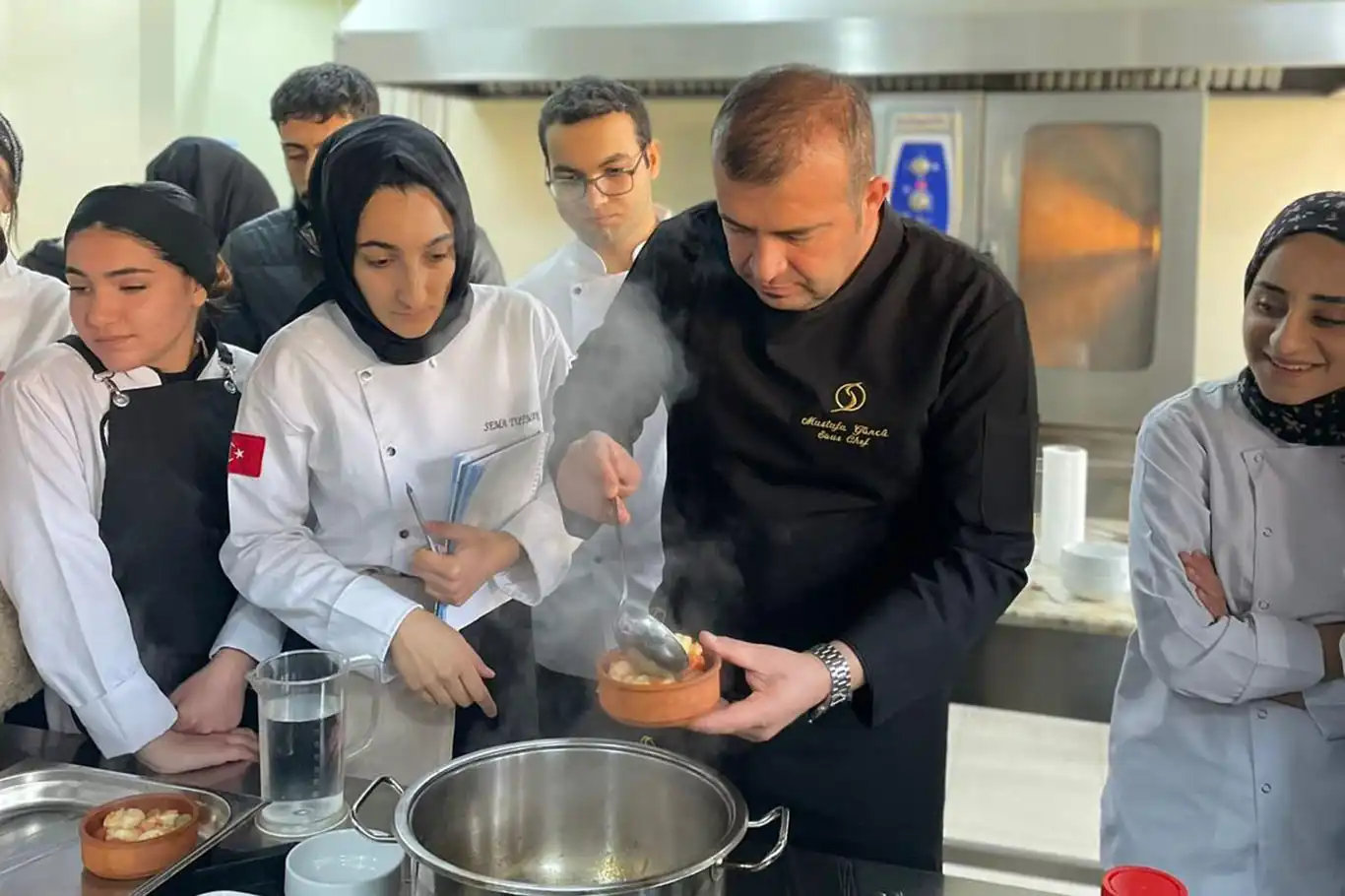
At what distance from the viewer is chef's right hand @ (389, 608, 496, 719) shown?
1.42 meters

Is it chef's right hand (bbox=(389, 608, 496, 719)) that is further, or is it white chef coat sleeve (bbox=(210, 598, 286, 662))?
white chef coat sleeve (bbox=(210, 598, 286, 662))

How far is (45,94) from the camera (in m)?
3.48

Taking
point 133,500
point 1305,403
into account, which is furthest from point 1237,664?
point 133,500

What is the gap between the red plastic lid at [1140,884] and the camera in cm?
92

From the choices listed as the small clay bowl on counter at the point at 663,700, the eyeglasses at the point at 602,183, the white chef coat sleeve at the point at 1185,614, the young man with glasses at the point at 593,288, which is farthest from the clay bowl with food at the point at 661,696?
the eyeglasses at the point at 602,183

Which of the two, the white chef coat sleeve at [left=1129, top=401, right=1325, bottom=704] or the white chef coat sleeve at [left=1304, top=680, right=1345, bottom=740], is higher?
the white chef coat sleeve at [left=1129, top=401, right=1325, bottom=704]

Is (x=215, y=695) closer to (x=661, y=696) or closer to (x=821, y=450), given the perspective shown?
(x=661, y=696)

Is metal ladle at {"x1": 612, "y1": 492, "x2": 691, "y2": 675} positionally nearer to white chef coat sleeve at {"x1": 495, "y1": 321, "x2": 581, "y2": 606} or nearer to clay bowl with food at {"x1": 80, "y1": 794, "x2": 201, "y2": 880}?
white chef coat sleeve at {"x1": 495, "y1": 321, "x2": 581, "y2": 606}

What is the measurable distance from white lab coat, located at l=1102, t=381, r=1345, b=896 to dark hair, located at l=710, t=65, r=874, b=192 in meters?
0.75

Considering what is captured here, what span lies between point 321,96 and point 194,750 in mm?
1400

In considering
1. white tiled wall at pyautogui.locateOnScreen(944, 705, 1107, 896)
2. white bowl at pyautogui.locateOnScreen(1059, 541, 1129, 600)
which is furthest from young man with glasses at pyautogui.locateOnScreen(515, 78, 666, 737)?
white tiled wall at pyautogui.locateOnScreen(944, 705, 1107, 896)

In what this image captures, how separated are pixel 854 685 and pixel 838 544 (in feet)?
0.72

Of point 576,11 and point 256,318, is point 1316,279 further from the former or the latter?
point 576,11

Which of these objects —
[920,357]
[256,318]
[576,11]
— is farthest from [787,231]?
[576,11]
